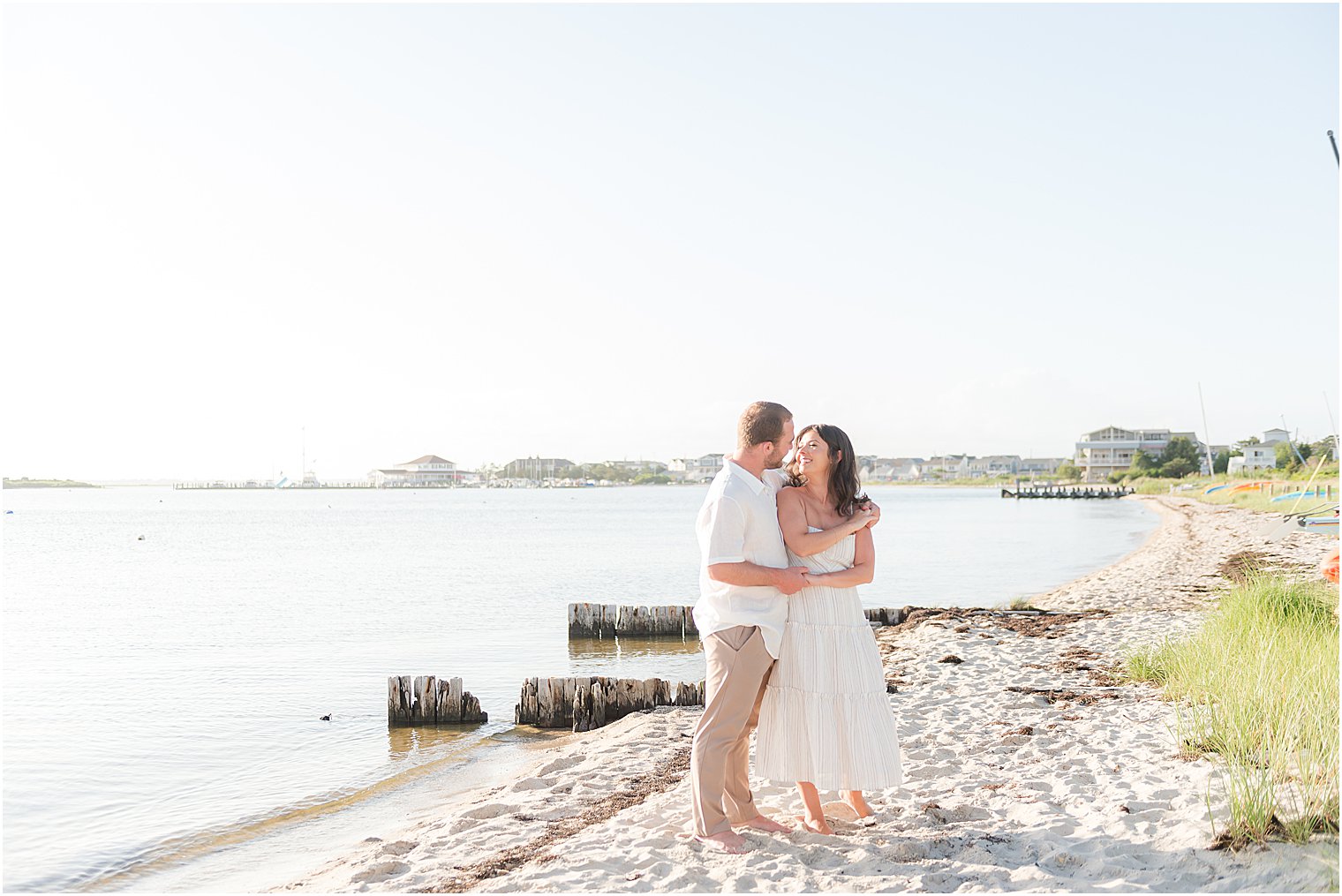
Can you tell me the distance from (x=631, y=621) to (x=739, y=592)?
1248cm

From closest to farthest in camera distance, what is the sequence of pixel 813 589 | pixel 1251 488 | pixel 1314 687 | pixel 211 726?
pixel 813 589 < pixel 1314 687 < pixel 211 726 < pixel 1251 488

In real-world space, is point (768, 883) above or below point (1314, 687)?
below

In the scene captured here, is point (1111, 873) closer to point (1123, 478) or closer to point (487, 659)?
point (487, 659)

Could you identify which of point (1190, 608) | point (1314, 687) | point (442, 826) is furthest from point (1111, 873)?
point (1190, 608)

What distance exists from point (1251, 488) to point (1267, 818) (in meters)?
68.2

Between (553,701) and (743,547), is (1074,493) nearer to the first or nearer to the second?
(553,701)

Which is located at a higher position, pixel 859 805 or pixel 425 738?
pixel 859 805

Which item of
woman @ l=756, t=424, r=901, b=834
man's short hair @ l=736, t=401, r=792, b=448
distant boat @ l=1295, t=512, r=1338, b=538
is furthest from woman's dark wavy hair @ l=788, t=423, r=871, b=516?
distant boat @ l=1295, t=512, r=1338, b=538

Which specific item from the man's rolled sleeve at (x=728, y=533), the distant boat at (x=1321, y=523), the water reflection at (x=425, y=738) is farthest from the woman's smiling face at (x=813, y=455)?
the distant boat at (x=1321, y=523)

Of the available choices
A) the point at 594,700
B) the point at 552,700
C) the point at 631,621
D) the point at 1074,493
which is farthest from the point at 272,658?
the point at 1074,493

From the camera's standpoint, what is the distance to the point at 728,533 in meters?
5.30

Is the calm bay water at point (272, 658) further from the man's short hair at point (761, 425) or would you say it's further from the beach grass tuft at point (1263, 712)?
the beach grass tuft at point (1263, 712)

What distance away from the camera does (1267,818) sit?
5.02 m

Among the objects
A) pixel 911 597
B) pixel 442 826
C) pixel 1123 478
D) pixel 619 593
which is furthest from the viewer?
pixel 1123 478
